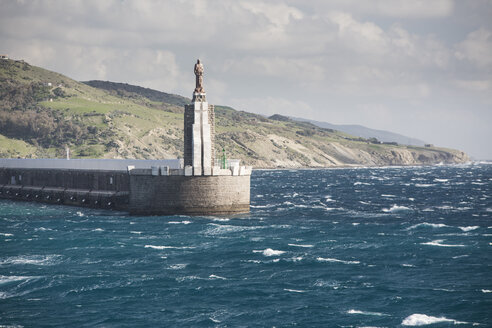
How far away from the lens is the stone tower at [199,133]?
65125 millimetres

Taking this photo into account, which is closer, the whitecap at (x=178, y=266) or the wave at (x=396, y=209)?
the whitecap at (x=178, y=266)

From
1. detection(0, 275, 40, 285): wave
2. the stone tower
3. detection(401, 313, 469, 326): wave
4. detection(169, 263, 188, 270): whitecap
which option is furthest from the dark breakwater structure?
detection(401, 313, 469, 326): wave

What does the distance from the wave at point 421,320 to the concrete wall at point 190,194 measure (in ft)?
115

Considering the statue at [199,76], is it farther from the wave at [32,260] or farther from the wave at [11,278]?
the wave at [11,278]

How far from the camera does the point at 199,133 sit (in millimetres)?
65812

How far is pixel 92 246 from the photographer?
49.5 m

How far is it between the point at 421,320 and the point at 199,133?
38.8 meters

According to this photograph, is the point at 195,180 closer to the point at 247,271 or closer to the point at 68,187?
the point at 247,271

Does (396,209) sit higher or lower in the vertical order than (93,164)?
lower

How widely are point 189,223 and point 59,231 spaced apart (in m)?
11.0

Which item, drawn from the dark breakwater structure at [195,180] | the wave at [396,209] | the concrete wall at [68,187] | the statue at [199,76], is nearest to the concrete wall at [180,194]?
the dark breakwater structure at [195,180]

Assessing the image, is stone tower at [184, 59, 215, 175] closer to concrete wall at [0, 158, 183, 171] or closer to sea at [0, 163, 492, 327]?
concrete wall at [0, 158, 183, 171]

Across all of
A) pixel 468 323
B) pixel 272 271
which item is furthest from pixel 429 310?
pixel 272 271

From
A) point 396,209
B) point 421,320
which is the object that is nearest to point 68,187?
point 396,209
